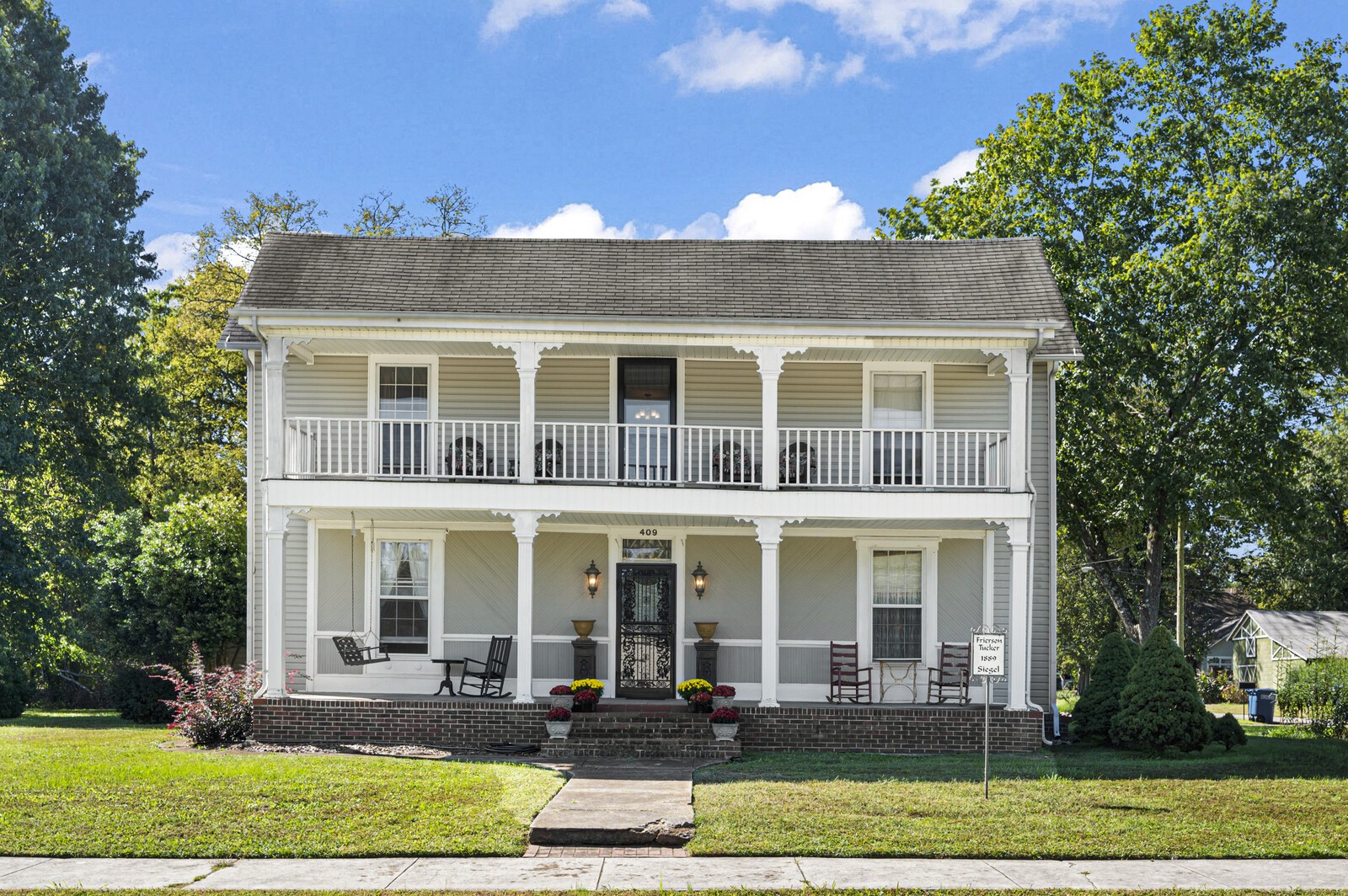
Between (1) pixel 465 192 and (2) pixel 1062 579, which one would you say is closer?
(1) pixel 465 192

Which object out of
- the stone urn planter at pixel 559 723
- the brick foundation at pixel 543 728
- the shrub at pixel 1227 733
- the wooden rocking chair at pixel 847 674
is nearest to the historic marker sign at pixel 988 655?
the brick foundation at pixel 543 728


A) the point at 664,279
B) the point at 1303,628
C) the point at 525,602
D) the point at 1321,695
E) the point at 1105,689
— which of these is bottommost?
the point at 1321,695

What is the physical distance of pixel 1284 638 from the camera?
109ft

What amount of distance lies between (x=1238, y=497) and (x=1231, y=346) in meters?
3.14

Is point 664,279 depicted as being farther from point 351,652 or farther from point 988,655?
point 988,655

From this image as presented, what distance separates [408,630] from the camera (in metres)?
18.7

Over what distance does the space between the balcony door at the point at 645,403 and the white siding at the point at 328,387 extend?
4.07m

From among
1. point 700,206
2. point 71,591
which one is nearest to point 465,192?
point 700,206

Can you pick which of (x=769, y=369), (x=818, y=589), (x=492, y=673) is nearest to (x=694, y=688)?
(x=492, y=673)

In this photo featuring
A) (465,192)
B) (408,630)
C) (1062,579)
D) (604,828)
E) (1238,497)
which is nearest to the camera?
(604,828)

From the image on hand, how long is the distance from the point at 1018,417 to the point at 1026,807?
6525mm

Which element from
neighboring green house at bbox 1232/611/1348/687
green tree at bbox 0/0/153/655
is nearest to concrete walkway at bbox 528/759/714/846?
green tree at bbox 0/0/153/655

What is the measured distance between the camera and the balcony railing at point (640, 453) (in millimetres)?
17594

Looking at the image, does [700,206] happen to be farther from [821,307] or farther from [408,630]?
[408,630]
